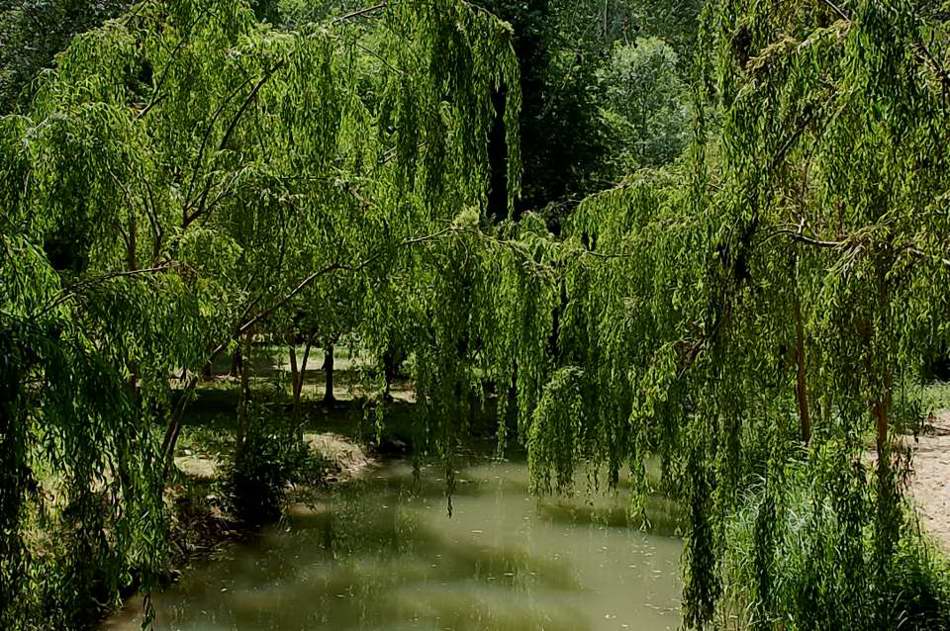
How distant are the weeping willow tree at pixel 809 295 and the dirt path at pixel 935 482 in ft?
9.71

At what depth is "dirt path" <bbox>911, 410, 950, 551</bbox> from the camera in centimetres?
796

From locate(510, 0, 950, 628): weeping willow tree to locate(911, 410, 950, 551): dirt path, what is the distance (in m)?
2.96

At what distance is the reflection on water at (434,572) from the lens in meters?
6.59

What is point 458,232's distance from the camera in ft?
15.4

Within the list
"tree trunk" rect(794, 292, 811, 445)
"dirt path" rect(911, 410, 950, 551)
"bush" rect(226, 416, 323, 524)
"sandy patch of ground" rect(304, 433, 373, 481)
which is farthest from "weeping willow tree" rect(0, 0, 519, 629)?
"sandy patch of ground" rect(304, 433, 373, 481)

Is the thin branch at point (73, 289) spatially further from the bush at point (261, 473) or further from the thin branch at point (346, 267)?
the bush at point (261, 473)

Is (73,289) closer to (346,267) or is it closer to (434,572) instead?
(346,267)

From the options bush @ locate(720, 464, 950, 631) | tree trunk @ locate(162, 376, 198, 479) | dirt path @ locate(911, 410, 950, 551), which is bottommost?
dirt path @ locate(911, 410, 950, 551)

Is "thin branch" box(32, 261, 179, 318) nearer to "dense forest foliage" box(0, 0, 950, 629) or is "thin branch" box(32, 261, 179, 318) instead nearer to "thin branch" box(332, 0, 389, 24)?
"dense forest foliage" box(0, 0, 950, 629)

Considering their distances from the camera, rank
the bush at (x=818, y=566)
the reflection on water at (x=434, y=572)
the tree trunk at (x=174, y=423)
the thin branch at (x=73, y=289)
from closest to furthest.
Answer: the thin branch at (x=73, y=289), the bush at (x=818, y=566), the tree trunk at (x=174, y=423), the reflection on water at (x=434, y=572)

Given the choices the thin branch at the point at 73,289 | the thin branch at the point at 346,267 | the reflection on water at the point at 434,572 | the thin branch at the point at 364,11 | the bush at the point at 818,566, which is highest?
the thin branch at the point at 364,11

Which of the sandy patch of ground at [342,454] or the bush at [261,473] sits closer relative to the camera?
the bush at [261,473]

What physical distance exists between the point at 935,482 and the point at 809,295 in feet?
23.9

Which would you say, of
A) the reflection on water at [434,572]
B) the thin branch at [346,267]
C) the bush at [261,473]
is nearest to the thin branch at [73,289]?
the thin branch at [346,267]
